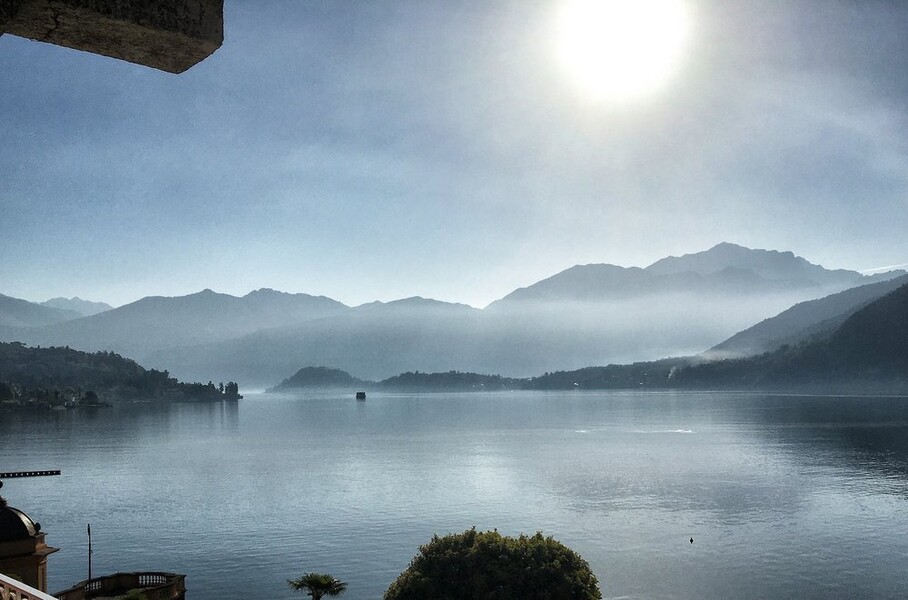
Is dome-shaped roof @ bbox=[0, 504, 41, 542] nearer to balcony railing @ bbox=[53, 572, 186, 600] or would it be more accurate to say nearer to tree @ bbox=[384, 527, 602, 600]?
balcony railing @ bbox=[53, 572, 186, 600]

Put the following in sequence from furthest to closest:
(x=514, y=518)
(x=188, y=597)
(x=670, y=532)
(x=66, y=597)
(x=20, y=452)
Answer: (x=20, y=452) → (x=514, y=518) → (x=670, y=532) → (x=188, y=597) → (x=66, y=597)

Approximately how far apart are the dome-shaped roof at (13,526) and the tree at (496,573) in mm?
21817

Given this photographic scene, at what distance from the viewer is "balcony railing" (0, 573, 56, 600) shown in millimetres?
8769

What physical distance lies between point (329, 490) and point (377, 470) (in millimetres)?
27266

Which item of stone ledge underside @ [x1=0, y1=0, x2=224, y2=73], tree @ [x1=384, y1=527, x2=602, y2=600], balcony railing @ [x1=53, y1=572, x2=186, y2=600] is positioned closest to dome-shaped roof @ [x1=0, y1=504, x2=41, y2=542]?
balcony railing @ [x1=53, y1=572, x2=186, y2=600]

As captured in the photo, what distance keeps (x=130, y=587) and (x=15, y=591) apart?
5187 cm

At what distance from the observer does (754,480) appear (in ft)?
438

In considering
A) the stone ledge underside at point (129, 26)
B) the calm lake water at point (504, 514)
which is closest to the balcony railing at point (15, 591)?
the stone ledge underside at point (129, 26)

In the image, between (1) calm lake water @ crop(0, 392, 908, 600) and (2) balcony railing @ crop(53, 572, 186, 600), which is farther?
(1) calm lake water @ crop(0, 392, 908, 600)

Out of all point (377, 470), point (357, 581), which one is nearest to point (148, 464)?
point (377, 470)

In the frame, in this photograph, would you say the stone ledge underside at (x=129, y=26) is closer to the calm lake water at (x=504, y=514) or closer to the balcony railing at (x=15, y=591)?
the balcony railing at (x=15, y=591)

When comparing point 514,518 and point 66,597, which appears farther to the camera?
point 514,518

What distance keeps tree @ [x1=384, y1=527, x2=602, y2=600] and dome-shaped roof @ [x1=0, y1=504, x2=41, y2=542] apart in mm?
21817

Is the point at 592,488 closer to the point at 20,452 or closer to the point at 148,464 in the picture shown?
the point at 148,464
